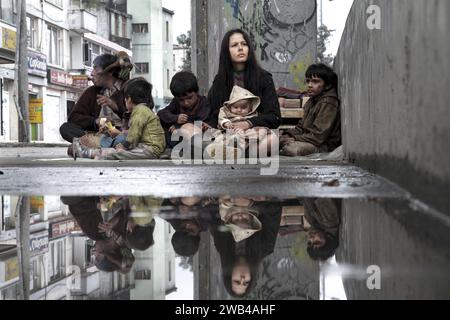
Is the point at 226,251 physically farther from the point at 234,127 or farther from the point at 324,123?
the point at 324,123

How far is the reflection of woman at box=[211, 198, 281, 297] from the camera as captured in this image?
4.57 feet

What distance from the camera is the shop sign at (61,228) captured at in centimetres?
216

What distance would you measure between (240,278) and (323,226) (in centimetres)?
79

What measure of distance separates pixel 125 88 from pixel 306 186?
4.23m

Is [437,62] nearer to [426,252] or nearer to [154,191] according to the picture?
[426,252]

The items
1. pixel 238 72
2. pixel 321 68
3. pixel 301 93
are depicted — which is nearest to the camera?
pixel 238 72

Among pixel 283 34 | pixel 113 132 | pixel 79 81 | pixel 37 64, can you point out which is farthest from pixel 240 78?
pixel 79 81

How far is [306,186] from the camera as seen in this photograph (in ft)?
11.4

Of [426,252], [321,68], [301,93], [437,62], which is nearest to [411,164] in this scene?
[437,62]

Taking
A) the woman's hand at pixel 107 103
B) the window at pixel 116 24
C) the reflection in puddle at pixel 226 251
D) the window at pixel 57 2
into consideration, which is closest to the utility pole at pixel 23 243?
the reflection in puddle at pixel 226 251

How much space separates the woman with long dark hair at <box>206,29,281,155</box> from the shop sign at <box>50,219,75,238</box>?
4589mm

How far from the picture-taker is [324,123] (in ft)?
23.9

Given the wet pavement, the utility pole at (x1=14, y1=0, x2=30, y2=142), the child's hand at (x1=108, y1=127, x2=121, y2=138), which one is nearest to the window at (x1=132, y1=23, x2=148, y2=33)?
the utility pole at (x1=14, y1=0, x2=30, y2=142)

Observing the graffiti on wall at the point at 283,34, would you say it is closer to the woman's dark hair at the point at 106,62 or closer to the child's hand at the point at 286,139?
the child's hand at the point at 286,139
